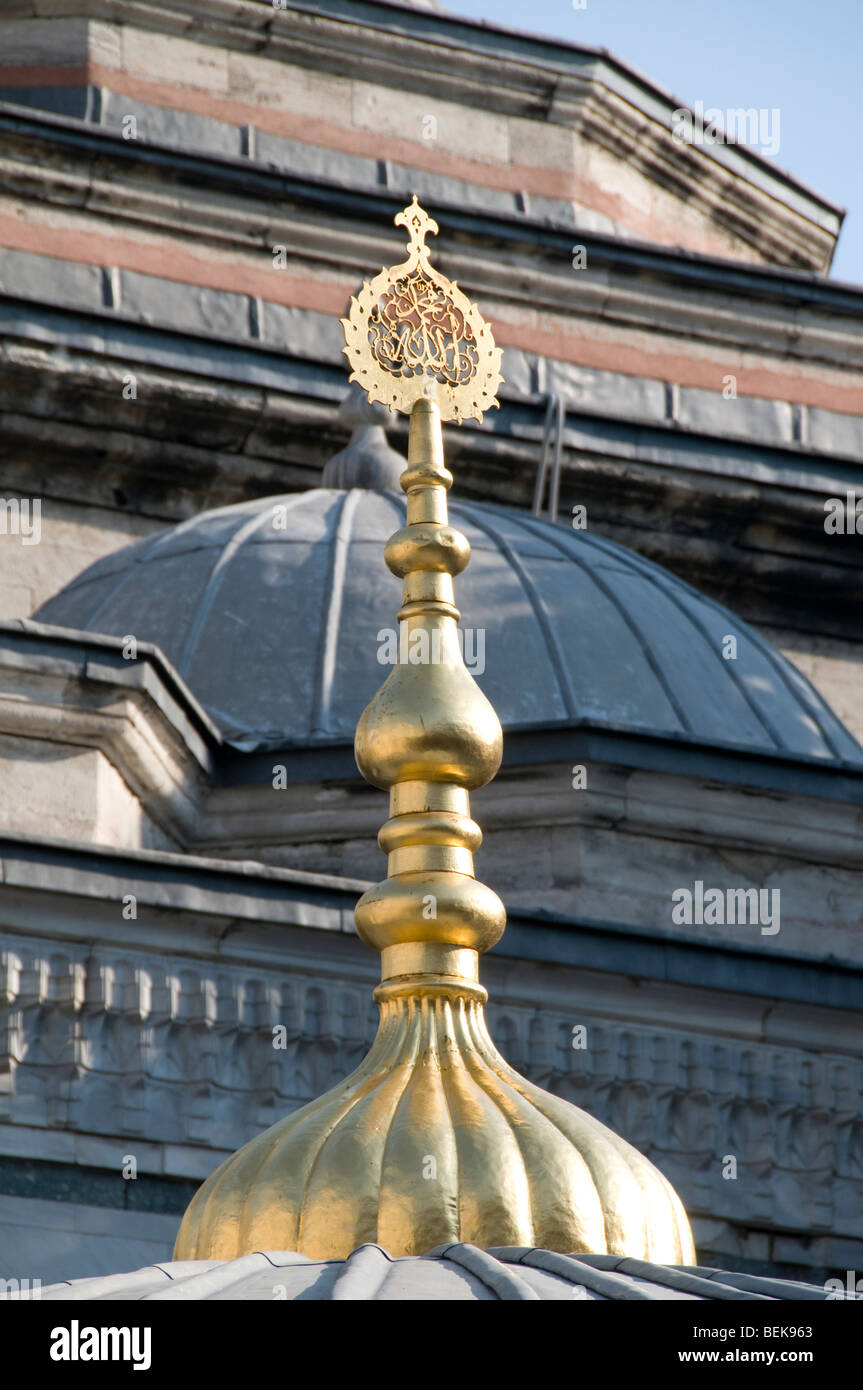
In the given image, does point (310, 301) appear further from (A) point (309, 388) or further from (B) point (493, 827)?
(B) point (493, 827)

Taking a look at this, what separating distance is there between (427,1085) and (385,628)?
917cm

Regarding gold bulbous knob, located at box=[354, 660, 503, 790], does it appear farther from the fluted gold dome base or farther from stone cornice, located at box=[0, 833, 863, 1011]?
stone cornice, located at box=[0, 833, 863, 1011]

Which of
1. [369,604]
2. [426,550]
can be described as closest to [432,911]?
[426,550]

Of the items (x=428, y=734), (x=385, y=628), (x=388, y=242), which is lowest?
(x=428, y=734)

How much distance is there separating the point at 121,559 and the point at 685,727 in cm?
380

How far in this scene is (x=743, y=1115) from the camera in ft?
40.7

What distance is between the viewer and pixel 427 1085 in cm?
675

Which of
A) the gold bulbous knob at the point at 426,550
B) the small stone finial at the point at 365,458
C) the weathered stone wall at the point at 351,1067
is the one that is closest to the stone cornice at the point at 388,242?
the small stone finial at the point at 365,458

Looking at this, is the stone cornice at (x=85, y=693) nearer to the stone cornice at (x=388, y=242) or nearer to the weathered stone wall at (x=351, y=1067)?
the weathered stone wall at (x=351, y=1067)

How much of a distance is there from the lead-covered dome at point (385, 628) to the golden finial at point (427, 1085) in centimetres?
688

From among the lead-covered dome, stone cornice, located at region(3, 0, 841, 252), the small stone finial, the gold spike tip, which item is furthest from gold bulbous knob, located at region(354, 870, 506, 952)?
stone cornice, located at region(3, 0, 841, 252)

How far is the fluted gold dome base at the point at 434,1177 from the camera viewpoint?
6414mm

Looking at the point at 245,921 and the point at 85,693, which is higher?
the point at 85,693

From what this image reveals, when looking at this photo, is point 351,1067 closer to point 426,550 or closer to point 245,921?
point 245,921
